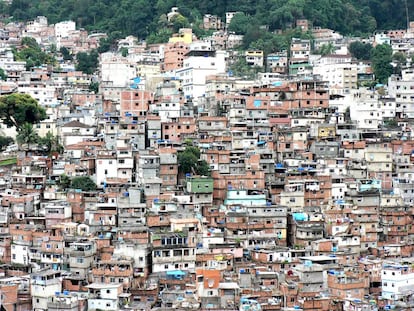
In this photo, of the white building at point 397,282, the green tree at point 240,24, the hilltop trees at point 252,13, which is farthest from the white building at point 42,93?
the white building at point 397,282

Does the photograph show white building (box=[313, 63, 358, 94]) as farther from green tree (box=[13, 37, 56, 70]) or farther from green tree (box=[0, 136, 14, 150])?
green tree (box=[0, 136, 14, 150])

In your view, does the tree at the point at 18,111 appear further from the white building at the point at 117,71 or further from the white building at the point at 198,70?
the white building at the point at 117,71

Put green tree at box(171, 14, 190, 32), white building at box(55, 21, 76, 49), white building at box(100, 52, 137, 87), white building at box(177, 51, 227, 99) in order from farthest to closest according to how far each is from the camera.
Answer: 1. white building at box(55, 21, 76, 49)
2. green tree at box(171, 14, 190, 32)
3. white building at box(100, 52, 137, 87)
4. white building at box(177, 51, 227, 99)

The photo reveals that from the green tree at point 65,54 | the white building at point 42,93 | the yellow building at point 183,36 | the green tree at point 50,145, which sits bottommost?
the green tree at point 50,145

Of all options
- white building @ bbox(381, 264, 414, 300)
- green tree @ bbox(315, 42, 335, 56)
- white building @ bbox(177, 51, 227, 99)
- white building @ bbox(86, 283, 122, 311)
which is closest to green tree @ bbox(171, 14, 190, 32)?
green tree @ bbox(315, 42, 335, 56)

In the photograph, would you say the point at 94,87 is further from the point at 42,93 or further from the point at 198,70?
the point at 198,70

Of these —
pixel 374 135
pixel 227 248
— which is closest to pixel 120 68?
pixel 374 135
